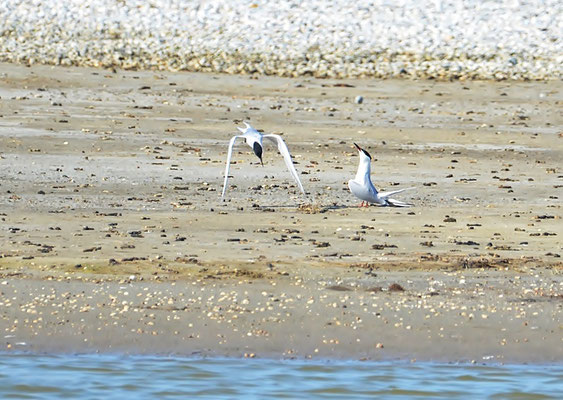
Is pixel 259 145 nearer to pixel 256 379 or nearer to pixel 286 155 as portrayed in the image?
pixel 286 155

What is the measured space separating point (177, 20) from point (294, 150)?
26.5ft

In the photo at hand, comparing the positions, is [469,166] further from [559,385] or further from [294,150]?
[559,385]

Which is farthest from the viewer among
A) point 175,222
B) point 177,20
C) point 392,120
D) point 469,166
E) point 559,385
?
point 177,20

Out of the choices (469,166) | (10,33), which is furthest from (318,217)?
(10,33)

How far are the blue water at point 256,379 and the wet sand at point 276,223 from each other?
110 millimetres

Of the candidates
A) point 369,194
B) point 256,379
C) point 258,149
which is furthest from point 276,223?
point 256,379

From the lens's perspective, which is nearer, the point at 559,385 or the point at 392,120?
the point at 559,385

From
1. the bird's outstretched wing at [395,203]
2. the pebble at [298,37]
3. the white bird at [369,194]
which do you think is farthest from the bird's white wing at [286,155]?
the pebble at [298,37]

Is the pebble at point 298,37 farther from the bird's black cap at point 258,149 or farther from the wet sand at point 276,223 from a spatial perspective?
the bird's black cap at point 258,149

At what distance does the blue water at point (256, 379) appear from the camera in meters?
7.28

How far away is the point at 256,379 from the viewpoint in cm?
739

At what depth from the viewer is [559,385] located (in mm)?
7297

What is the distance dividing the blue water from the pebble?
40.5 ft

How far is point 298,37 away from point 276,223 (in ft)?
36.5
